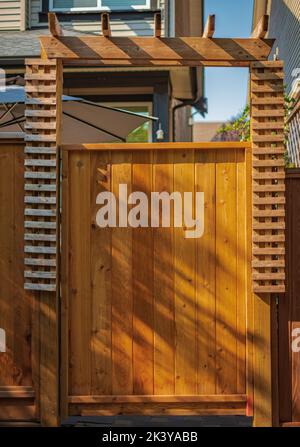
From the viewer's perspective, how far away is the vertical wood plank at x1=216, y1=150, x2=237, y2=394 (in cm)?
465

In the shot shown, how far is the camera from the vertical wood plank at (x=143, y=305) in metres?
4.66

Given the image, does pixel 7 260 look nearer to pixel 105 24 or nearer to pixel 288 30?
pixel 105 24

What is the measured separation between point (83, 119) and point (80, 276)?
3.24m

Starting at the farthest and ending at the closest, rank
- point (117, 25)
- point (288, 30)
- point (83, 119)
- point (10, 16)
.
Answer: point (288, 30)
point (10, 16)
point (117, 25)
point (83, 119)

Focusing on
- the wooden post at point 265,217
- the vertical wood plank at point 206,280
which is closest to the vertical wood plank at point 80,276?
the vertical wood plank at point 206,280

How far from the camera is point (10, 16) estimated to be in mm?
10719

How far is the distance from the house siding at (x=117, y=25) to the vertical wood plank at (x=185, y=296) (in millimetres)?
6089

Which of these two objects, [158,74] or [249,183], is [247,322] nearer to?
[249,183]

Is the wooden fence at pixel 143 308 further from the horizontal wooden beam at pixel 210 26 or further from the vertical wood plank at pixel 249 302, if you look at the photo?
the horizontal wooden beam at pixel 210 26

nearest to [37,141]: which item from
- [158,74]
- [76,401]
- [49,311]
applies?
[49,311]

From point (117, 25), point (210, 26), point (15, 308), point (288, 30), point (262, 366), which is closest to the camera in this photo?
point (210, 26)

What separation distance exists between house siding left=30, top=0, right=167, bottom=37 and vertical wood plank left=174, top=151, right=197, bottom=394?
240 inches

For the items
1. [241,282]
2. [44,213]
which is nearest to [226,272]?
[241,282]
